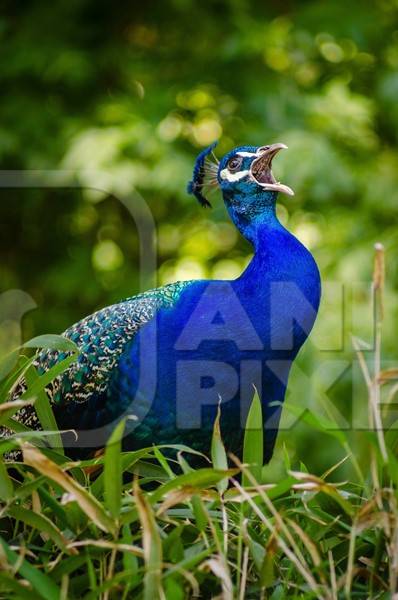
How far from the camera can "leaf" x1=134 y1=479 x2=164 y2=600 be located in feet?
4.83

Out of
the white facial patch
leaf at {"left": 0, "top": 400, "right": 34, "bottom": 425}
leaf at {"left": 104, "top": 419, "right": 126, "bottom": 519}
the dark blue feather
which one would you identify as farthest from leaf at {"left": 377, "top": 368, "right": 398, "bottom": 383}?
the dark blue feather

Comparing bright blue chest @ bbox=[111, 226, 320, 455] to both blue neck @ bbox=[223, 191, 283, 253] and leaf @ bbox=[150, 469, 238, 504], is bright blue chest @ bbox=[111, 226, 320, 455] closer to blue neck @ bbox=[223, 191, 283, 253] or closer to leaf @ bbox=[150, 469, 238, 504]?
blue neck @ bbox=[223, 191, 283, 253]

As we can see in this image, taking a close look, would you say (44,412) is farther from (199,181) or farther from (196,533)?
(199,181)

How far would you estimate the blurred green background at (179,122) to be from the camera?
4953 mm

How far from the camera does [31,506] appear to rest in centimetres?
170

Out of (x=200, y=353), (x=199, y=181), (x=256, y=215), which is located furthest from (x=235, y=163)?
(x=200, y=353)

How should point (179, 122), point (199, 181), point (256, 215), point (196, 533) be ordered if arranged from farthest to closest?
point (179, 122), point (199, 181), point (256, 215), point (196, 533)

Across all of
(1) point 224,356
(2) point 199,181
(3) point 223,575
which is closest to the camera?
(3) point 223,575

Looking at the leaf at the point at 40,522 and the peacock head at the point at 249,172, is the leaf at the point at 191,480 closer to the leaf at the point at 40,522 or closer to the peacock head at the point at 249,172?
the leaf at the point at 40,522

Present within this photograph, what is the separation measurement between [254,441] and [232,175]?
1.04 meters

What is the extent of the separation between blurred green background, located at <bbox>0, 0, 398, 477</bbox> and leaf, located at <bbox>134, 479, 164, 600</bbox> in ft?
10.6

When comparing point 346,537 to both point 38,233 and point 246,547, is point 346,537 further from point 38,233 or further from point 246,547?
point 38,233

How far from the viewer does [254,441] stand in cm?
182

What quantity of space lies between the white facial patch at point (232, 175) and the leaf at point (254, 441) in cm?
97
